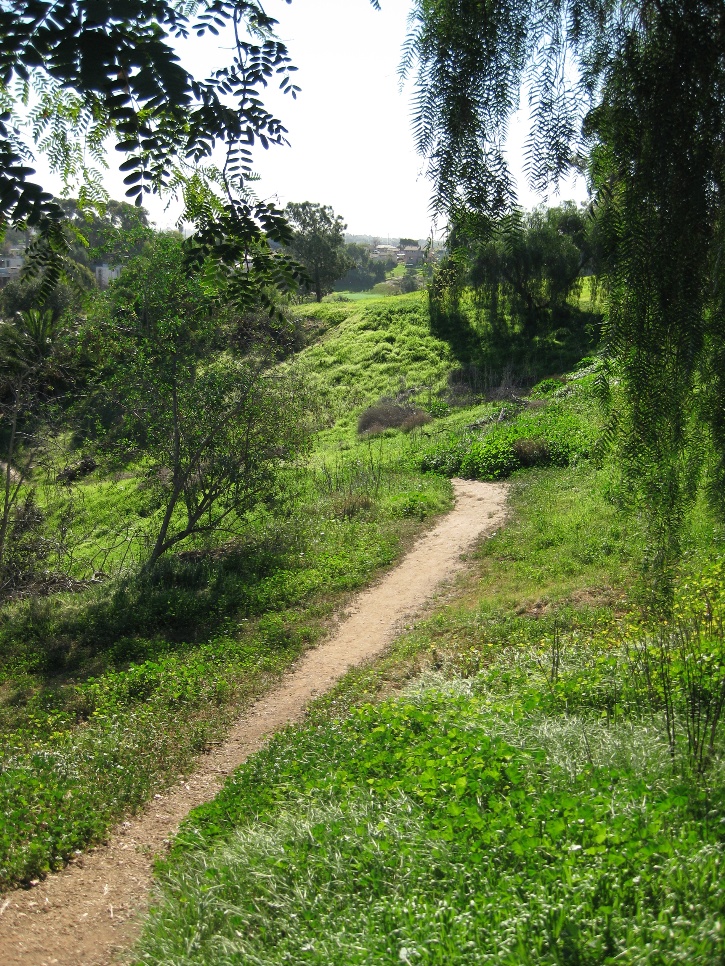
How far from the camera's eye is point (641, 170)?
3.33 meters

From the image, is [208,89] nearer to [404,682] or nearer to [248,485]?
[404,682]

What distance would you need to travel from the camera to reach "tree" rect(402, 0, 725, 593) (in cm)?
329

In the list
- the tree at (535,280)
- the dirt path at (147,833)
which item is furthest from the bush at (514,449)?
the tree at (535,280)

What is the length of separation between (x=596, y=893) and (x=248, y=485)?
1075 centimetres

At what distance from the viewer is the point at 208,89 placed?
397cm

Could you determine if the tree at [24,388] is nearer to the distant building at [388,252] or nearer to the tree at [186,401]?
the tree at [186,401]

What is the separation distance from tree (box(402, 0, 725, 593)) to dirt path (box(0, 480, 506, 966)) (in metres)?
3.80

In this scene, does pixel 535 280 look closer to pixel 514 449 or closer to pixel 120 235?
pixel 514 449

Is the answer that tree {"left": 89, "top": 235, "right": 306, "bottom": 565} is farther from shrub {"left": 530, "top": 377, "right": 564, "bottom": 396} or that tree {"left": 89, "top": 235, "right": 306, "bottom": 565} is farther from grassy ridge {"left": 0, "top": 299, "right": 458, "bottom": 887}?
shrub {"left": 530, "top": 377, "right": 564, "bottom": 396}

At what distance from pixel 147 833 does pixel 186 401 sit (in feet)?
25.8

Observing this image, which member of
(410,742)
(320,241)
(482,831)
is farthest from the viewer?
(320,241)

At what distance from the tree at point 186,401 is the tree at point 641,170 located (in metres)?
8.62

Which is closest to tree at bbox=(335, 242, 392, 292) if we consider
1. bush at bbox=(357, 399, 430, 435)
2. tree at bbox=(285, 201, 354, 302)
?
tree at bbox=(285, 201, 354, 302)

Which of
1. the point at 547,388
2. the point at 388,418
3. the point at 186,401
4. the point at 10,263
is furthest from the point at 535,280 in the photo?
the point at 10,263
